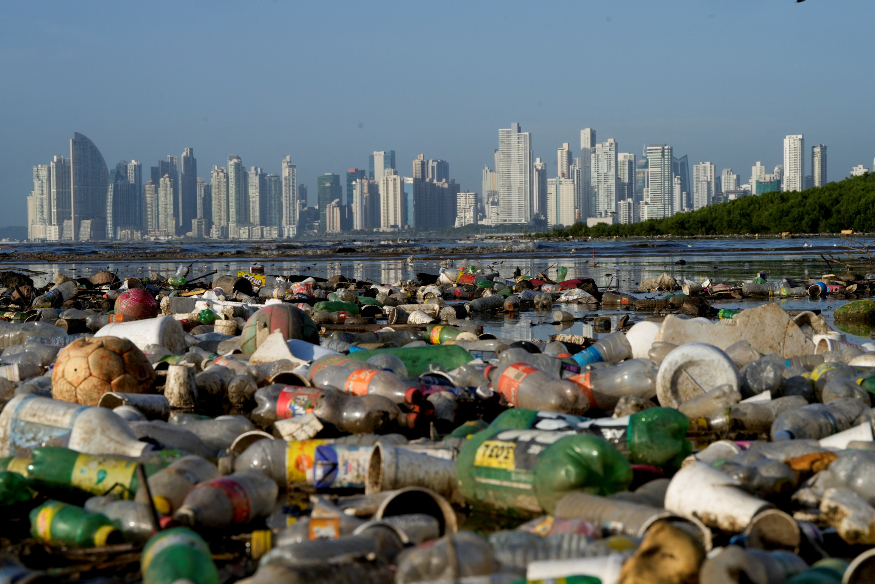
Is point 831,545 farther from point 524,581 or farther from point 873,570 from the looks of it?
point 524,581

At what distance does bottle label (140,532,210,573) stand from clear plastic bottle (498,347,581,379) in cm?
328

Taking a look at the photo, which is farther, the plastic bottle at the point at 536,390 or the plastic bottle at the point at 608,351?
the plastic bottle at the point at 608,351

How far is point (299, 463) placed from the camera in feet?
12.0

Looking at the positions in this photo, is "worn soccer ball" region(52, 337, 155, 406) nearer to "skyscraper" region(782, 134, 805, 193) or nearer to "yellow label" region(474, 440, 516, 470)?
"yellow label" region(474, 440, 516, 470)

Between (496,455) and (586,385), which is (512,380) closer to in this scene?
(586,385)

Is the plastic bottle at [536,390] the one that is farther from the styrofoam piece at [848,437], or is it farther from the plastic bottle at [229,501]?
the plastic bottle at [229,501]

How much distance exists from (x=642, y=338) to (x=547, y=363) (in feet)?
4.53

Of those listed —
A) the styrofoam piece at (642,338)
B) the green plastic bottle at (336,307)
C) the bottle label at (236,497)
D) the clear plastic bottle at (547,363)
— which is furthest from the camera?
the green plastic bottle at (336,307)

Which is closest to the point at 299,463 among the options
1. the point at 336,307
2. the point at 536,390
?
the point at 536,390

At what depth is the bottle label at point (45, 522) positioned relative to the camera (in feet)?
9.73

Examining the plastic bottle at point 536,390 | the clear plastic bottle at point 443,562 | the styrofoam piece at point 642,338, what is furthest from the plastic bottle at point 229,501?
the styrofoam piece at point 642,338

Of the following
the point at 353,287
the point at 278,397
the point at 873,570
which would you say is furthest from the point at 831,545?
the point at 353,287

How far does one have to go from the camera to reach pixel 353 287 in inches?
586

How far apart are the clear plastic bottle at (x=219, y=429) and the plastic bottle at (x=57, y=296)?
9030 millimetres
